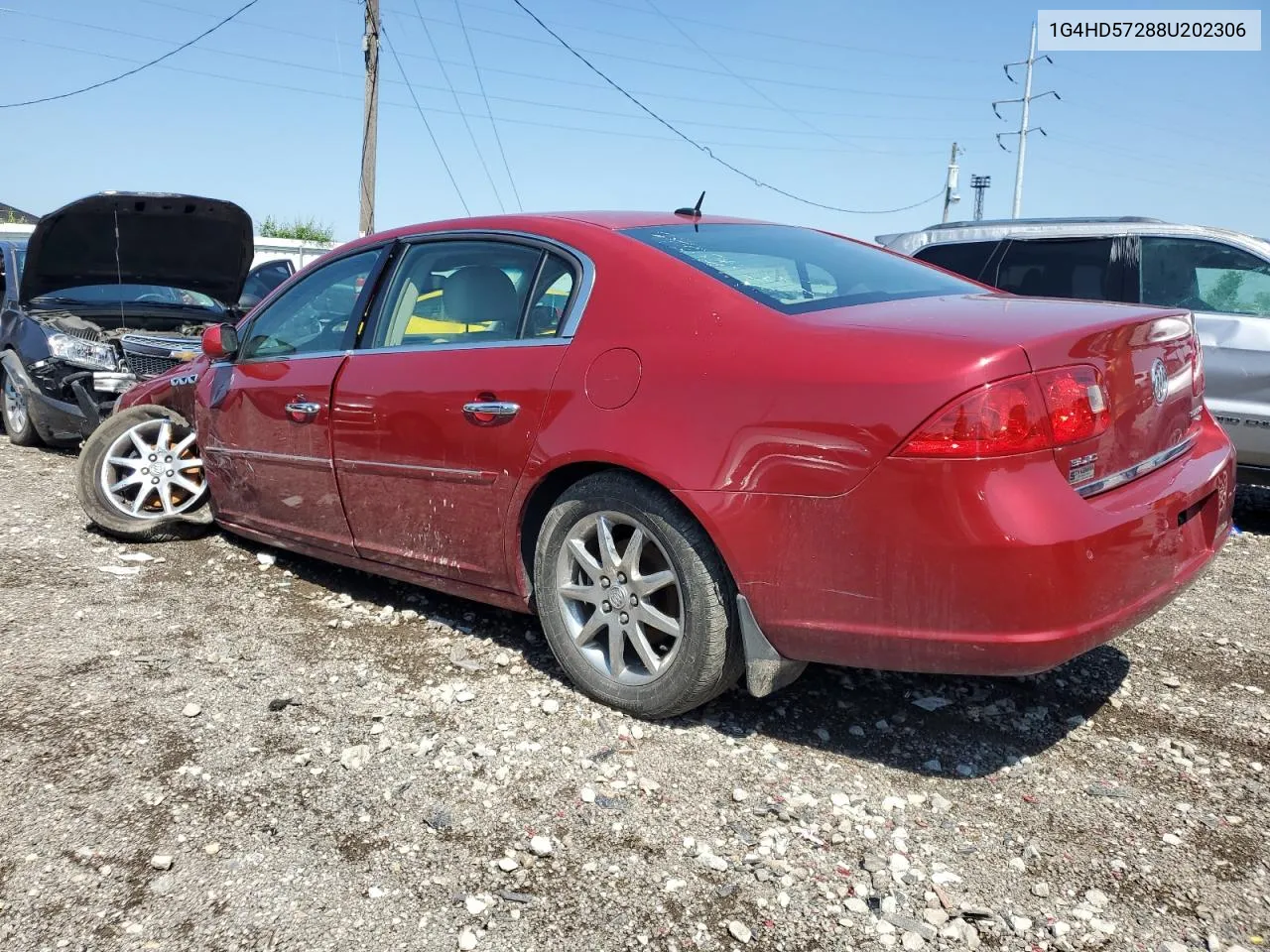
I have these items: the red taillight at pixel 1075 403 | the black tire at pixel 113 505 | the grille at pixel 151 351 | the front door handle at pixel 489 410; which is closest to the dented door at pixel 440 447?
the front door handle at pixel 489 410

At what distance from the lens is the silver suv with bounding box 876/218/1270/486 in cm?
589

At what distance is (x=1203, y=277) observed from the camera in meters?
6.16

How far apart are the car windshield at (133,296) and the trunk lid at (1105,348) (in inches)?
294

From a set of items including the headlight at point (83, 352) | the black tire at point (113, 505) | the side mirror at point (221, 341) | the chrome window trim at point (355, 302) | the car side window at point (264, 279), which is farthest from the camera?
the car side window at point (264, 279)

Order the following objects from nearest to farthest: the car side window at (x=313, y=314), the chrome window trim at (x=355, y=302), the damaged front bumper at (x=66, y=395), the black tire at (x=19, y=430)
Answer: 1. the chrome window trim at (x=355, y=302)
2. the car side window at (x=313, y=314)
3. the damaged front bumper at (x=66, y=395)
4. the black tire at (x=19, y=430)

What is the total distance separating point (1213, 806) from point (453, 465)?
247 centimetres

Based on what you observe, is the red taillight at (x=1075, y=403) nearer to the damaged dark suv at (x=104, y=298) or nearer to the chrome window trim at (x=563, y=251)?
the chrome window trim at (x=563, y=251)

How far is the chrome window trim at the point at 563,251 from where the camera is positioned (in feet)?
10.9

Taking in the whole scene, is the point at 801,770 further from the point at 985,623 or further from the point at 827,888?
the point at 985,623

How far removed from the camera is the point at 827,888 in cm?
241

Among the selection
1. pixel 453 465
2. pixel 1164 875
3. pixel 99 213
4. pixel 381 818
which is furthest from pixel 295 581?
pixel 99 213

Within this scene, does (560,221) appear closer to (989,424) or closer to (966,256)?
(989,424)

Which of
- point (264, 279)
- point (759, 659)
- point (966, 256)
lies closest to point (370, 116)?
point (264, 279)

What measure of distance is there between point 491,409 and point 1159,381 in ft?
6.59
